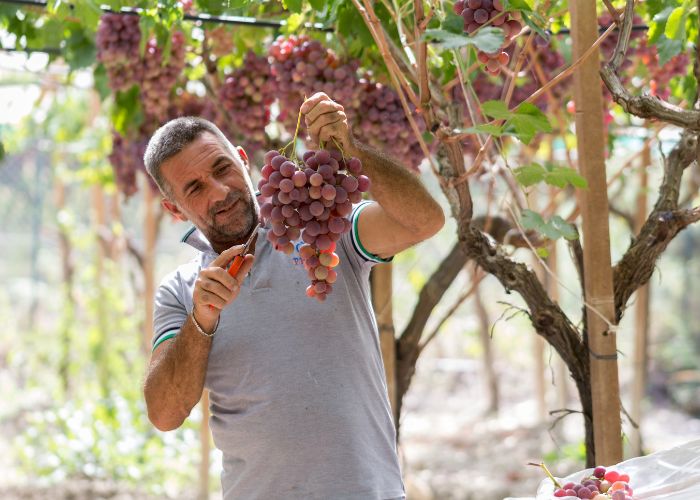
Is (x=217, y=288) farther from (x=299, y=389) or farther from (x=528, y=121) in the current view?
(x=528, y=121)

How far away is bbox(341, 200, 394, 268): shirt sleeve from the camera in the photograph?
6.00 ft

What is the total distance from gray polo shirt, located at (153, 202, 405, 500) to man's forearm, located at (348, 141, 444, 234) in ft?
0.62

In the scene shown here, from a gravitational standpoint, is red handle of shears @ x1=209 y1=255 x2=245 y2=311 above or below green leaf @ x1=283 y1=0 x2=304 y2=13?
below

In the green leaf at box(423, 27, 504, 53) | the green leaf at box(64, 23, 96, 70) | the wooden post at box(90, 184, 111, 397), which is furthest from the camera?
the wooden post at box(90, 184, 111, 397)

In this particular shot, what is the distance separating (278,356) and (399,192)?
43 cm

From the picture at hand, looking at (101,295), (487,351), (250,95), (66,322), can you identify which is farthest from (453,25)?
(66,322)

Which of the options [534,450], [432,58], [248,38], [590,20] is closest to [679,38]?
[590,20]

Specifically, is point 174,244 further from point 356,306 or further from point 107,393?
point 356,306

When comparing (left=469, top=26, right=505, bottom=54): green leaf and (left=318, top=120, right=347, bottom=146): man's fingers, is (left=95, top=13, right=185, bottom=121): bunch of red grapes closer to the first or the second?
(left=318, top=120, right=347, bottom=146): man's fingers

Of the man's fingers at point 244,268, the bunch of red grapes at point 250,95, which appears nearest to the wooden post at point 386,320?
the bunch of red grapes at point 250,95

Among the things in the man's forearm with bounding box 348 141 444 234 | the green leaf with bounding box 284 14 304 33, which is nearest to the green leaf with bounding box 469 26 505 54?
the man's forearm with bounding box 348 141 444 234

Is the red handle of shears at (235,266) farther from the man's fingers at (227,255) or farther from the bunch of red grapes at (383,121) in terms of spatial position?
the bunch of red grapes at (383,121)

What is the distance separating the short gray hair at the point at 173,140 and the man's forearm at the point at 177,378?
0.38 meters

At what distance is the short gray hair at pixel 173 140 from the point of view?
1.85 meters
